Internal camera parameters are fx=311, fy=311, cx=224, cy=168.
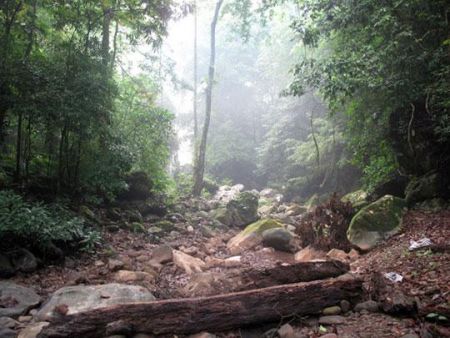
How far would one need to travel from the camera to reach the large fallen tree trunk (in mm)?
2848

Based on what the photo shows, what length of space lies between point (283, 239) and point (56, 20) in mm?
7428

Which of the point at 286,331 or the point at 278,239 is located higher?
the point at 278,239

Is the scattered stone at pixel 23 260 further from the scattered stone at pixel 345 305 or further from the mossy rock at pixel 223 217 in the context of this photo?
the mossy rock at pixel 223 217

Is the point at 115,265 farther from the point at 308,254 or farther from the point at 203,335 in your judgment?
the point at 308,254

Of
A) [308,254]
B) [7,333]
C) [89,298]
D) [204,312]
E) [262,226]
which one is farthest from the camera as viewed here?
[262,226]

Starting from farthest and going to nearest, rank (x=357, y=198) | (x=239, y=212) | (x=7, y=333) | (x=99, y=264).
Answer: (x=239, y=212)
(x=357, y=198)
(x=99, y=264)
(x=7, y=333)

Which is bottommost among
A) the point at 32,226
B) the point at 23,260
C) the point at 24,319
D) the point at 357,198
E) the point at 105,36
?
the point at 24,319

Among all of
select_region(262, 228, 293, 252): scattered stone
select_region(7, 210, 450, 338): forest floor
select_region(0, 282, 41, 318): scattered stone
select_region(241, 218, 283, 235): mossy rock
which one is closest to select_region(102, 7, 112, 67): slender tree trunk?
select_region(7, 210, 450, 338): forest floor

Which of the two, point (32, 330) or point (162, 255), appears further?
point (162, 255)

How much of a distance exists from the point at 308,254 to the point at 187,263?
2.56 metres

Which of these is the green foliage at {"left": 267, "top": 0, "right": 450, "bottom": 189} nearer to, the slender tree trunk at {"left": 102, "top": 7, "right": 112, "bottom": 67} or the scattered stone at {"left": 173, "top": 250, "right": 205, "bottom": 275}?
the scattered stone at {"left": 173, "top": 250, "right": 205, "bottom": 275}

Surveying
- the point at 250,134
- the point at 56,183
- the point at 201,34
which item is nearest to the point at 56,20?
the point at 56,183

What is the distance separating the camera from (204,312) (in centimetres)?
306

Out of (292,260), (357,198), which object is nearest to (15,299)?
(292,260)
